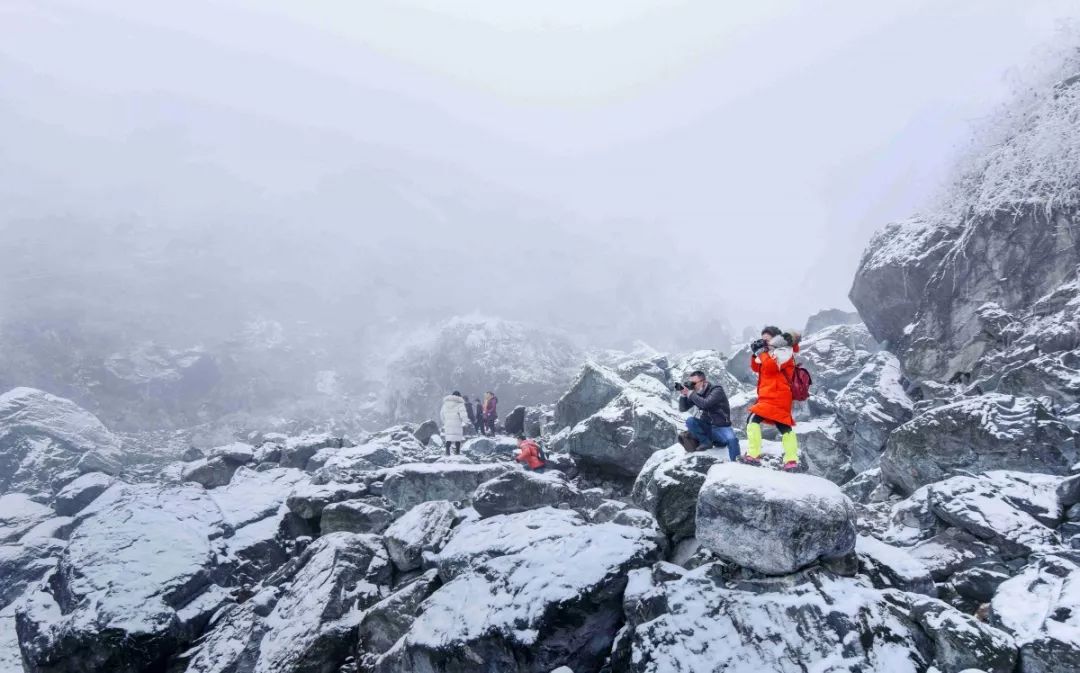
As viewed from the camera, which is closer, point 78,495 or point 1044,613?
point 1044,613

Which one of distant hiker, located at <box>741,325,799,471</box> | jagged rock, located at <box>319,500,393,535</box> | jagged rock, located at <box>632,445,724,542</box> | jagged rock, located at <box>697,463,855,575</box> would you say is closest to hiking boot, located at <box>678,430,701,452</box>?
jagged rock, located at <box>632,445,724,542</box>

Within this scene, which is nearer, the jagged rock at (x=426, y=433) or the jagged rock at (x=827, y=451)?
the jagged rock at (x=827, y=451)

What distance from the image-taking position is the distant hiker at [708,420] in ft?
27.4

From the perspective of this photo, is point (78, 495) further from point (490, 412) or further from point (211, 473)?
point (490, 412)

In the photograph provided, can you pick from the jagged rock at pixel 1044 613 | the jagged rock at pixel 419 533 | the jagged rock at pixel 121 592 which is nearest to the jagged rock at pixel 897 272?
the jagged rock at pixel 1044 613

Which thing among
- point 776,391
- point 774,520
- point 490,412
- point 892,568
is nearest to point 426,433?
point 490,412

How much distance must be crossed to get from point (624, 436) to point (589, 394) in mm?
5042

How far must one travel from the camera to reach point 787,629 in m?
5.48

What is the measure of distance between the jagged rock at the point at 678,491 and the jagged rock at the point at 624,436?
8.77 feet

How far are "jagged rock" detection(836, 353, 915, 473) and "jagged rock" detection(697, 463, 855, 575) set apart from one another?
6140 mm

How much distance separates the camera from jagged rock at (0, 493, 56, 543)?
14.5 metres

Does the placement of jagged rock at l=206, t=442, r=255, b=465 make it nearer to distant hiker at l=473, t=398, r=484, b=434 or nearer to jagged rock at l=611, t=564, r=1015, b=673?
distant hiker at l=473, t=398, r=484, b=434

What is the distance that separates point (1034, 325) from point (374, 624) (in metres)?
14.2

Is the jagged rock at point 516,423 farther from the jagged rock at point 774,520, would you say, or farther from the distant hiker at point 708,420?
the jagged rock at point 774,520
